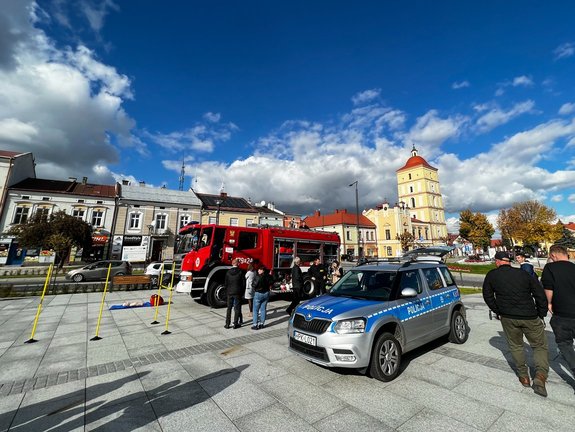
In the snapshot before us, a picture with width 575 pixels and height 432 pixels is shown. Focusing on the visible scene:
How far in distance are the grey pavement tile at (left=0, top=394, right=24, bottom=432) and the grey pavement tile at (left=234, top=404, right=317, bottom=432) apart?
2.81 meters

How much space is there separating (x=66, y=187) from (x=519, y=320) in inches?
1745

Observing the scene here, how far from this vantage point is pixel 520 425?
304 cm

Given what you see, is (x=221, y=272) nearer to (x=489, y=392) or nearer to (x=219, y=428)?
(x=219, y=428)

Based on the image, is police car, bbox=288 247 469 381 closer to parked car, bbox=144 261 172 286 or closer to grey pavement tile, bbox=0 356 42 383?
grey pavement tile, bbox=0 356 42 383

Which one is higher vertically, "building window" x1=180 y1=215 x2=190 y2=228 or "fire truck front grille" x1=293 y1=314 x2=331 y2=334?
"building window" x1=180 y1=215 x2=190 y2=228

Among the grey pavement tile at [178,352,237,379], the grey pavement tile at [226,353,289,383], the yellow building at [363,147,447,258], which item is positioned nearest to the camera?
the grey pavement tile at [226,353,289,383]

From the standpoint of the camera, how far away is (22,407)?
11.6 ft

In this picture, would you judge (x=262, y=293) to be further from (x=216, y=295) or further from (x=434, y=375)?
(x=434, y=375)

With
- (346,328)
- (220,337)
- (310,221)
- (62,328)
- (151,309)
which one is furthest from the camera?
(310,221)

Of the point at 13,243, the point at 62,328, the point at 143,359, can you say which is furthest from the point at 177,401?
the point at 13,243

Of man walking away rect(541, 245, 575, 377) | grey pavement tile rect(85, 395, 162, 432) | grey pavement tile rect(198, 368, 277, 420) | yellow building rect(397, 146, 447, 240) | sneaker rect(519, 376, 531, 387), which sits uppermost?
yellow building rect(397, 146, 447, 240)

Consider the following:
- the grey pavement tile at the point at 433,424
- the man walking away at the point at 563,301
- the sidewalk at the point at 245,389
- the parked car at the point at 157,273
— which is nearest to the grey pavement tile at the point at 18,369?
the sidewalk at the point at 245,389

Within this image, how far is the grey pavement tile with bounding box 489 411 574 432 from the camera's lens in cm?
295

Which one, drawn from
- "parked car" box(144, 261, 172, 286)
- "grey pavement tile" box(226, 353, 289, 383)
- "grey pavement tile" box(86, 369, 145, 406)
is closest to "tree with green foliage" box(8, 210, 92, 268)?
"parked car" box(144, 261, 172, 286)
